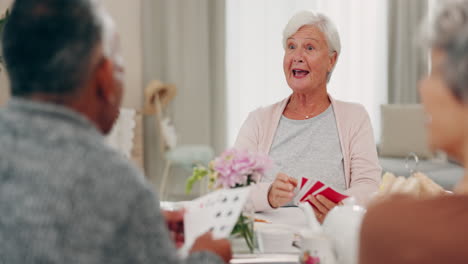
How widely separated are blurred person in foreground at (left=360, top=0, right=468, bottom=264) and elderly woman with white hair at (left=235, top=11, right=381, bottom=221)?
1.11m

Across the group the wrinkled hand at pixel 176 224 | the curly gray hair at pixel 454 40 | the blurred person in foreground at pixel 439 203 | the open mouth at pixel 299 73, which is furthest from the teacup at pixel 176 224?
the open mouth at pixel 299 73

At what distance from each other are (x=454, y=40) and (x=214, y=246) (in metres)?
0.54

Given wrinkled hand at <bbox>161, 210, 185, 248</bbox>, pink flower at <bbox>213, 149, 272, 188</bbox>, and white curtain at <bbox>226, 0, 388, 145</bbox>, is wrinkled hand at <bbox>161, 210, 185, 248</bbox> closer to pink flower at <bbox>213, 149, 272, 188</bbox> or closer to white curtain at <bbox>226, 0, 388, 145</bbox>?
pink flower at <bbox>213, 149, 272, 188</bbox>

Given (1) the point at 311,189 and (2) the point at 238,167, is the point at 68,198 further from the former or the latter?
(1) the point at 311,189

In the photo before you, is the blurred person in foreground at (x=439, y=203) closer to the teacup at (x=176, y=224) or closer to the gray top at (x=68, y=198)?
the gray top at (x=68, y=198)

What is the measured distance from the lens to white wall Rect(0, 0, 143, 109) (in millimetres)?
5344

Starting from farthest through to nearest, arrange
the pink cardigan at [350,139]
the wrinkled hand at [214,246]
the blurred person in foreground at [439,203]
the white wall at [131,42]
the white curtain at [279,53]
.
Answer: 1. the white curtain at [279,53]
2. the white wall at [131,42]
3. the pink cardigan at [350,139]
4. the wrinkled hand at [214,246]
5. the blurred person in foreground at [439,203]

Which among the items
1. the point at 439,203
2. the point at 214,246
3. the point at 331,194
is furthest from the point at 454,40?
the point at 331,194

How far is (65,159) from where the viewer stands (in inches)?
30.1

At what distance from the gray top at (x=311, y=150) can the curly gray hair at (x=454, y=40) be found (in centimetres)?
130

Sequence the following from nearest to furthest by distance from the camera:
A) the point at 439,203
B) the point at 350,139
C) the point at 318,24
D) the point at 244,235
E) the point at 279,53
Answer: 1. the point at 439,203
2. the point at 244,235
3. the point at 350,139
4. the point at 318,24
5. the point at 279,53

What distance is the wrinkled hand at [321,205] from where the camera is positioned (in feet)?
5.28

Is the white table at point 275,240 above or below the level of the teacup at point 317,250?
below

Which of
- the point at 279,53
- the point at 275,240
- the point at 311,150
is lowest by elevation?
the point at 275,240
